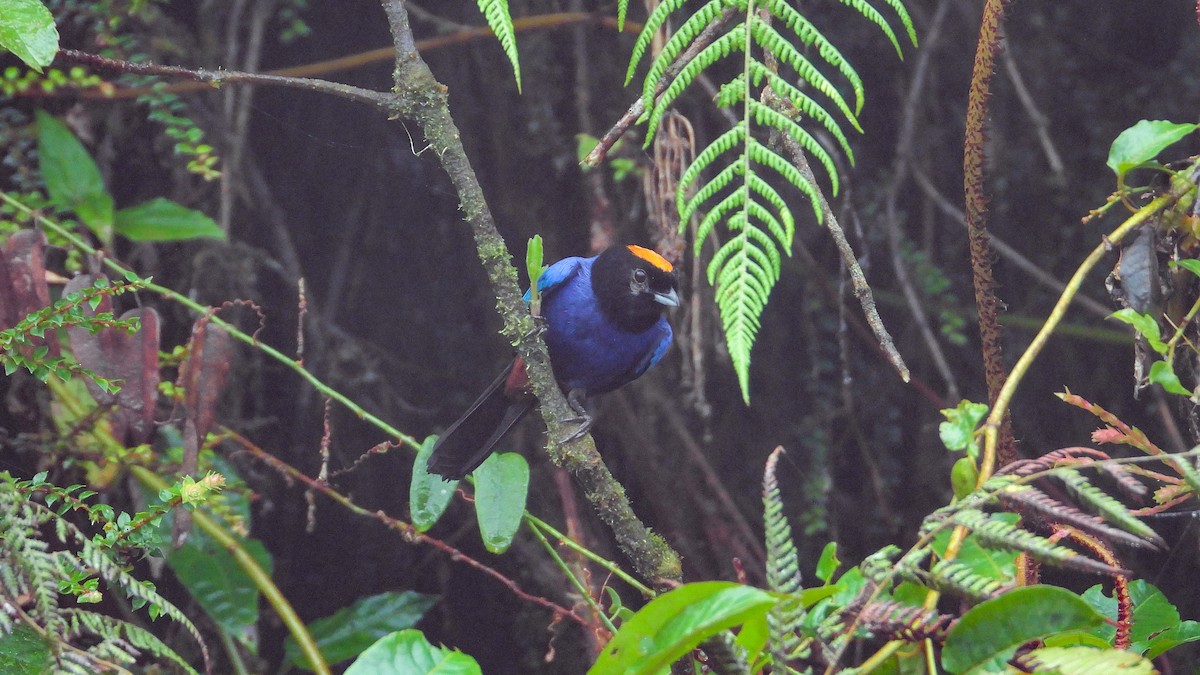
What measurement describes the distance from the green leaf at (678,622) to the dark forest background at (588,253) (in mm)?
1695

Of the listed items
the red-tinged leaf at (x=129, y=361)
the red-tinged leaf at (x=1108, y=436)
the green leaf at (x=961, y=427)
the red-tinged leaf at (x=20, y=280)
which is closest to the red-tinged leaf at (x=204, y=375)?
the red-tinged leaf at (x=129, y=361)

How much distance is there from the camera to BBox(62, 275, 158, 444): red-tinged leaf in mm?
1910

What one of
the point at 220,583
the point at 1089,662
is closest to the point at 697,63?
the point at 1089,662

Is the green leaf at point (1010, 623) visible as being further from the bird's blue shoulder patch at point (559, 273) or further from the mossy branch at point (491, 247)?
the bird's blue shoulder patch at point (559, 273)

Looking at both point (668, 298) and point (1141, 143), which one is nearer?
point (1141, 143)

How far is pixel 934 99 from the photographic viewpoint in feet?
10.4

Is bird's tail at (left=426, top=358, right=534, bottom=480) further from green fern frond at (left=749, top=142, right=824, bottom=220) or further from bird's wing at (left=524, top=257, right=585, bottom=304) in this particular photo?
green fern frond at (left=749, top=142, right=824, bottom=220)

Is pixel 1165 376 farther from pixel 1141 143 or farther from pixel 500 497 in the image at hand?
pixel 500 497

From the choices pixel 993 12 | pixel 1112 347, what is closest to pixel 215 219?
pixel 993 12

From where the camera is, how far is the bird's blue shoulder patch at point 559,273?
2828 millimetres

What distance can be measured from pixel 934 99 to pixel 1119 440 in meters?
2.02

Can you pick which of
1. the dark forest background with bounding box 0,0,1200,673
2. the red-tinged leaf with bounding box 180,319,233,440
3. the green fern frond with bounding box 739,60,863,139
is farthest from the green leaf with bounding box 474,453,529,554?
the dark forest background with bounding box 0,0,1200,673

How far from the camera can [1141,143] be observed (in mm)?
1435

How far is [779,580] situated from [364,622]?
1.78m
